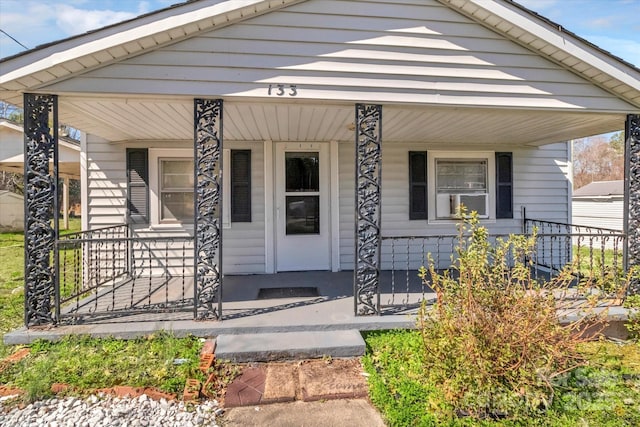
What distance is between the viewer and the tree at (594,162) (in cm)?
3114

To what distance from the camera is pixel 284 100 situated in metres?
3.68

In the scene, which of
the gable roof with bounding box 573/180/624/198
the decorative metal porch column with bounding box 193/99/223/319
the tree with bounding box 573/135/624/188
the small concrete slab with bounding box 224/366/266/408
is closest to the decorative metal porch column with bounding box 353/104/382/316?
the small concrete slab with bounding box 224/366/266/408

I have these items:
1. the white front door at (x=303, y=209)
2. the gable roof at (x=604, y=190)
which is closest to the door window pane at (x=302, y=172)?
the white front door at (x=303, y=209)

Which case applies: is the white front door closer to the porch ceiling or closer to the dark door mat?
the porch ceiling

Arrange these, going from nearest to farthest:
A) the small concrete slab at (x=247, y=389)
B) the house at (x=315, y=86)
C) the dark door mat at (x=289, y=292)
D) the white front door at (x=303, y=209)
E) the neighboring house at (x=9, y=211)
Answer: the small concrete slab at (x=247, y=389) < the house at (x=315, y=86) < the dark door mat at (x=289, y=292) < the white front door at (x=303, y=209) < the neighboring house at (x=9, y=211)

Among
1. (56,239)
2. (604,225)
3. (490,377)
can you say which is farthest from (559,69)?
(604,225)

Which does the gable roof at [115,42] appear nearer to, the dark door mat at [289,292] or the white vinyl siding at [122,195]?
the white vinyl siding at [122,195]

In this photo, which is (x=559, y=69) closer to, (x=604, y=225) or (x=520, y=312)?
(x=520, y=312)

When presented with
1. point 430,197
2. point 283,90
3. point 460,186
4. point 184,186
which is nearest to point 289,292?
point 184,186

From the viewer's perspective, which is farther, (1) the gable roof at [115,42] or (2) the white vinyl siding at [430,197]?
(2) the white vinyl siding at [430,197]

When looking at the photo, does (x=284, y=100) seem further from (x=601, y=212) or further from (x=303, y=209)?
(x=601, y=212)

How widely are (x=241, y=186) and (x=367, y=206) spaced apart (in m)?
2.72

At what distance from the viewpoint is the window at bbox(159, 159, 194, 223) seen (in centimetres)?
581

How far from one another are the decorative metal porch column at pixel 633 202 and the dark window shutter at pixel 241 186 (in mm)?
5201
